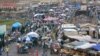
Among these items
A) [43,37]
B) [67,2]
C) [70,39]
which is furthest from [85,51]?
[67,2]

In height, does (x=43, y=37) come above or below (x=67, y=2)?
above

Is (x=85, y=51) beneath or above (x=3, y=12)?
above

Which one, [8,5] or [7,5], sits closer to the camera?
[8,5]

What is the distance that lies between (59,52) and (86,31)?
213 inches

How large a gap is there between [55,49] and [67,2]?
40863mm

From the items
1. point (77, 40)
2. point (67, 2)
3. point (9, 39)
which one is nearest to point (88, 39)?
point (77, 40)

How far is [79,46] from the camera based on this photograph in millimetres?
18812

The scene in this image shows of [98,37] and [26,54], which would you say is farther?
[98,37]

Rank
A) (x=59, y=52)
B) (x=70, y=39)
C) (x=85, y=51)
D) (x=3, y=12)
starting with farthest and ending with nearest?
(x=3, y=12) < (x=70, y=39) < (x=59, y=52) < (x=85, y=51)

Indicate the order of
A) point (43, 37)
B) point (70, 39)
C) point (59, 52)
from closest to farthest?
point (59, 52)
point (70, 39)
point (43, 37)

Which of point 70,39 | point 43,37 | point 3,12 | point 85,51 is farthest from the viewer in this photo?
point 3,12

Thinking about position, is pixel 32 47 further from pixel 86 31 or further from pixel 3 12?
pixel 3 12

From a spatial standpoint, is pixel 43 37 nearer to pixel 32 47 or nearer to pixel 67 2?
pixel 32 47

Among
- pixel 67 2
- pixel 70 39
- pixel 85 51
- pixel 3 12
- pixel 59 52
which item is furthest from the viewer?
pixel 67 2
